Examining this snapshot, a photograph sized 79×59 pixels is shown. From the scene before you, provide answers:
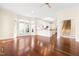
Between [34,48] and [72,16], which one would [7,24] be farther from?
[72,16]

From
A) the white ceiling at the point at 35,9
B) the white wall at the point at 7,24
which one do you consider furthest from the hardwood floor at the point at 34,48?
the white ceiling at the point at 35,9

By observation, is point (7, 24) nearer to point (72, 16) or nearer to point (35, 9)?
point (35, 9)

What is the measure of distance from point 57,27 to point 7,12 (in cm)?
80

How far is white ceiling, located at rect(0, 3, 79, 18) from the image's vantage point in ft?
7.30

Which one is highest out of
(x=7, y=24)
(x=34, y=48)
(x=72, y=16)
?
(x=72, y=16)

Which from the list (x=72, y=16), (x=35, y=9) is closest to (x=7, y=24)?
(x=35, y=9)

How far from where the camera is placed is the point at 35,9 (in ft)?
7.34

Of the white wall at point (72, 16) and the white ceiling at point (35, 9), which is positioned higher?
the white ceiling at point (35, 9)

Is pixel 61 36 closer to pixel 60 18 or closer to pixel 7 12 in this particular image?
pixel 60 18

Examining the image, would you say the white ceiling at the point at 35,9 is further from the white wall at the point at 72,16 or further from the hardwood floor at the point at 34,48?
the hardwood floor at the point at 34,48

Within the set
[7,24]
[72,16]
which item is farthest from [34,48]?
[72,16]

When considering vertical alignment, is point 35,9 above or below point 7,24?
above

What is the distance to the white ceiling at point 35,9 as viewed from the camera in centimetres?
222

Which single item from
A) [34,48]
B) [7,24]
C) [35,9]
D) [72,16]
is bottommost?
[34,48]
